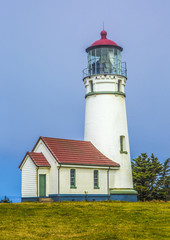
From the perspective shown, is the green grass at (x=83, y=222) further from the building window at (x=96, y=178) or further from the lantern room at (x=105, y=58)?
the lantern room at (x=105, y=58)

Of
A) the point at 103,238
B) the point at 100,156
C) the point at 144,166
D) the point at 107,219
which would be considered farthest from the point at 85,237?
the point at 144,166

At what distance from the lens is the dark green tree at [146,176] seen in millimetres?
35969

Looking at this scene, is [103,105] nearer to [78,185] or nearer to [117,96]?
[117,96]

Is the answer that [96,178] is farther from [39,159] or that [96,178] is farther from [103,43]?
[103,43]

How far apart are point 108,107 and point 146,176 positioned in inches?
293

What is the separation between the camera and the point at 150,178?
120 feet

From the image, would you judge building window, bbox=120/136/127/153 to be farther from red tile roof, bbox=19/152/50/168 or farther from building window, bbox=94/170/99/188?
red tile roof, bbox=19/152/50/168

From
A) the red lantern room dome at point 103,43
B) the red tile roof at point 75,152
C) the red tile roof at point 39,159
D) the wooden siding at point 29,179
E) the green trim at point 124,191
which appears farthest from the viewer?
the red lantern room dome at point 103,43

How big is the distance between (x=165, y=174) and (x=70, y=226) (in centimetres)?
2198

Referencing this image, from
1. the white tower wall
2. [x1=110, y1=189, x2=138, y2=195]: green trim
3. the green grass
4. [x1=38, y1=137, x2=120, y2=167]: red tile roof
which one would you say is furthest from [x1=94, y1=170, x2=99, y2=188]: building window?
the green grass

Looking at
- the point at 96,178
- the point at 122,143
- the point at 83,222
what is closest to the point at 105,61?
the point at 122,143

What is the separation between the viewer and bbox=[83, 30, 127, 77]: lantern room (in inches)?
1367

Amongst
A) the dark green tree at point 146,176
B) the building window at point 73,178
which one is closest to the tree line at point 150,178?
the dark green tree at point 146,176

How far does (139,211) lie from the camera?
70.7 feet
